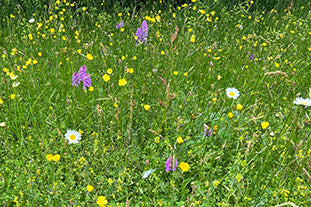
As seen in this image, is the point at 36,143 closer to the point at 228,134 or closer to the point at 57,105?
the point at 57,105

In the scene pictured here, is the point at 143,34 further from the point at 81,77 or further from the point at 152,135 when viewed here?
the point at 152,135

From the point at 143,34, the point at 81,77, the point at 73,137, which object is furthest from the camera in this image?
the point at 143,34

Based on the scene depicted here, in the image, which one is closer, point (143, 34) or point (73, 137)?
point (73, 137)

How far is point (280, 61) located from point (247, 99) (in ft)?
2.36

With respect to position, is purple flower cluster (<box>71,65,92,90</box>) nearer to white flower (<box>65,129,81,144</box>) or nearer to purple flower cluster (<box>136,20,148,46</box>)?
white flower (<box>65,129,81,144</box>)

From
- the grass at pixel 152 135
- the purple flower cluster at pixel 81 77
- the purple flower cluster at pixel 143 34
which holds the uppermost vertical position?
the purple flower cluster at pixel 143 34

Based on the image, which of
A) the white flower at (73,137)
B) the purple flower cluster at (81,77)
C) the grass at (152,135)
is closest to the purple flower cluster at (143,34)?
the grass at (152,135)

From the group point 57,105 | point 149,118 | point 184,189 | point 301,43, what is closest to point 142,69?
point 149,118

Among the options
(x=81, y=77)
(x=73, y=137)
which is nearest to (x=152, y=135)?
(x=73, y=137)

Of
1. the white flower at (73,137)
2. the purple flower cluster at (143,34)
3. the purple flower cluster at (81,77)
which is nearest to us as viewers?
the white flower at (73,137)

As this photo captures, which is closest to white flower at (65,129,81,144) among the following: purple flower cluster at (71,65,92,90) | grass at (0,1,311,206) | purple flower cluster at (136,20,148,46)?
grass at (0,1,311,206)

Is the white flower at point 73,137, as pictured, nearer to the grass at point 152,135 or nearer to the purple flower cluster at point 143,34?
the grass at point 152,135

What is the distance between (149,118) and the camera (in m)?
1.94

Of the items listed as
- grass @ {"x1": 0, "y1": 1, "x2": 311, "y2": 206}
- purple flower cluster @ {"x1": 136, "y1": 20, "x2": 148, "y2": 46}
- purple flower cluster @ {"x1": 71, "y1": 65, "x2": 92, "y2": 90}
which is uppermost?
purple flower cluster @ {"x1": 136, "y1": 20, "x2": 148, "y2": 46}
